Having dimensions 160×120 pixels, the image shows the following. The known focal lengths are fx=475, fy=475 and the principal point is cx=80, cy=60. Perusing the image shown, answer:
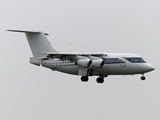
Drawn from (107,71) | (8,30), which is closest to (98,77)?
(107,71)

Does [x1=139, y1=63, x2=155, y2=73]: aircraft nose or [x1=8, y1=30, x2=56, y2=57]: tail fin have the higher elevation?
[x1=8, y1=30, x2=56, y2=57]: tail fin

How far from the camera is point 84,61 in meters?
30.1

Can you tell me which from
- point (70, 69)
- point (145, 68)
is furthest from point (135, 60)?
point (70, 69)

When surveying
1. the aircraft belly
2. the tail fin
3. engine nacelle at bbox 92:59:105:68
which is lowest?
the aircraft belly

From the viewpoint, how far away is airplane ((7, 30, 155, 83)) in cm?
3016

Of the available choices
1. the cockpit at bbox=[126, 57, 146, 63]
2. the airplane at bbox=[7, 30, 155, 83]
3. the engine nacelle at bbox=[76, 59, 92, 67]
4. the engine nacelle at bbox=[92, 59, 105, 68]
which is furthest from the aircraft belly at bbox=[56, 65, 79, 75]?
the cockpit at bbox=[126, 57, 146, 63]

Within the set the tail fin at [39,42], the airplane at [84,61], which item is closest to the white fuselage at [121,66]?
the airplane at [84,61]

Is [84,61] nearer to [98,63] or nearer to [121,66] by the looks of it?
[98,63]

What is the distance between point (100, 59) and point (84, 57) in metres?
1.10

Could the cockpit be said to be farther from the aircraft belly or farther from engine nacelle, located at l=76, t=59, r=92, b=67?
the aircraft belly

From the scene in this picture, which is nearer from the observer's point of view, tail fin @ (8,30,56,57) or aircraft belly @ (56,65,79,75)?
aircraft belly @ (56,65,79,75)

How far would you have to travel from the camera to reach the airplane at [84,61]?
1187 inches

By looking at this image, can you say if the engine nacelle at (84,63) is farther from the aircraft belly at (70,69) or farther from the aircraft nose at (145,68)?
the aircraft nose at (145,68)

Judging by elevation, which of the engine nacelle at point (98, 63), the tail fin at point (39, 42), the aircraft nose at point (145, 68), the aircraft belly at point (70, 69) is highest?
the tail fin at point (39, 42)
